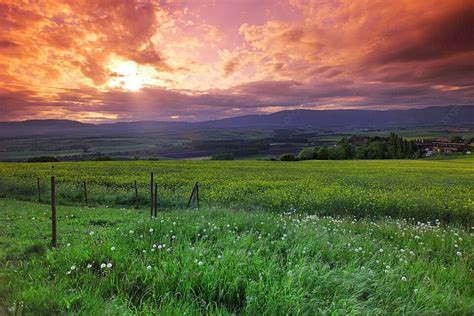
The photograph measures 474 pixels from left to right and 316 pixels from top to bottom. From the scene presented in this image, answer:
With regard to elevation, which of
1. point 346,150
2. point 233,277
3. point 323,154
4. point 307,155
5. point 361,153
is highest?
point 233,277

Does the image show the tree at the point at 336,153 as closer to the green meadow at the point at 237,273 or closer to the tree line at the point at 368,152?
the tree line at the point at 368,152

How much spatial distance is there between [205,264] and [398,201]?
603 inches

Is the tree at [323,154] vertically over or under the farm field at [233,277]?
under

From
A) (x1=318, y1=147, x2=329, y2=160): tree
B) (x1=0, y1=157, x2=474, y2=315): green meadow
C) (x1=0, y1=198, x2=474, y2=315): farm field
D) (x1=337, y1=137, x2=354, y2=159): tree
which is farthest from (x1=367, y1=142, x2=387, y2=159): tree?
(x1=0, y1=198, x2=474, y2=315): farm field

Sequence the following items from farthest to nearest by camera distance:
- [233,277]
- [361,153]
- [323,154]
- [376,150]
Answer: [376,150] → [323,154] → [361,153] → [233,277]

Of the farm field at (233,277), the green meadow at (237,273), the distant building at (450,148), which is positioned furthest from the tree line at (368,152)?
the farm field at (233,277)

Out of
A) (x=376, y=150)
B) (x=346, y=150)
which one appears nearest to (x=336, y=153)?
(x=346, y=150)

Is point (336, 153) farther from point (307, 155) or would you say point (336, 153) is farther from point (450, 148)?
point (450, 148)

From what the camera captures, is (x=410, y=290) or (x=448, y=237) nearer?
(x=410, y=290)

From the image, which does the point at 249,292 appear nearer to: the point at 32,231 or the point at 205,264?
the point at 205,264

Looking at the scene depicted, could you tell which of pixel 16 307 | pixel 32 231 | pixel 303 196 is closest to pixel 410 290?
pixel 16 307

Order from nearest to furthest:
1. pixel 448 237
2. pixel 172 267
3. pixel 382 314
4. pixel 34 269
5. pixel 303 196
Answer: pixel 382 314 → pixel 172 267 → pixel 34 269 → pixel 448 237 → pixel 303 196

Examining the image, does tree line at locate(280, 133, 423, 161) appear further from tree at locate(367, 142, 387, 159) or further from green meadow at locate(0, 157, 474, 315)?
green meadow at locate(0, 157, 474, 315)

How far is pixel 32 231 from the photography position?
1028 centimetres
